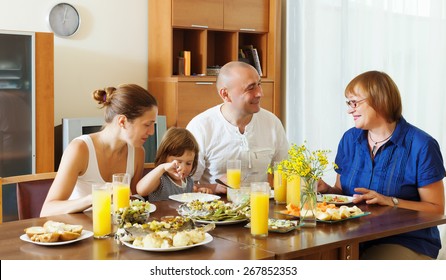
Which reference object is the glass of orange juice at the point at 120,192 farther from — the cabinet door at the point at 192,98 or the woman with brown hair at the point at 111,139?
the cabinet door at the point at 192,98

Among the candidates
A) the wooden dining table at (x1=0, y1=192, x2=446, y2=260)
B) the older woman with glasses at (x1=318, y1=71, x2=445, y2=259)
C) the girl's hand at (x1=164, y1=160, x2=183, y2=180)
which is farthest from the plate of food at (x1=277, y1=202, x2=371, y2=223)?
the girl's hand at (x1=164, y1=160, x2=183, y2=180)

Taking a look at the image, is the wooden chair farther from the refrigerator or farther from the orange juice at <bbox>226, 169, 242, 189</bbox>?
the refrigerator

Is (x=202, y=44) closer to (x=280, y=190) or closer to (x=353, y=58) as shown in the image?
(x=353, y=58)

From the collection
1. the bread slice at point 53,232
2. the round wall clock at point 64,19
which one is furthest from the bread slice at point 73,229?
the round wall clock at point 64,19

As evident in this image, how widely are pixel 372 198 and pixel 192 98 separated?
2539 millimetres

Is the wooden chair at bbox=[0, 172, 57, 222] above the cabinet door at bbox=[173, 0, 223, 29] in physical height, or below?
below

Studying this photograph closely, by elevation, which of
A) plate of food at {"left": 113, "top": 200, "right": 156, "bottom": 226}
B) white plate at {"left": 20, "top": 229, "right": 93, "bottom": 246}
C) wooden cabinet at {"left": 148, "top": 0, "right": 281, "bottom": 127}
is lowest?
white plate at {"left": 20, "top": 229, "right": 93, "bottom": 246}

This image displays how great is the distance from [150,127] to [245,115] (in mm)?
764

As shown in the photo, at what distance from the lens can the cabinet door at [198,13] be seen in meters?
4.84

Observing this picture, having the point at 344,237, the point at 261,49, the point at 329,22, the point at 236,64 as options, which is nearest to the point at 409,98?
the point at 329,22

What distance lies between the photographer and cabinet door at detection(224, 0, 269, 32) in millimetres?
5125

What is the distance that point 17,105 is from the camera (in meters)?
4.21

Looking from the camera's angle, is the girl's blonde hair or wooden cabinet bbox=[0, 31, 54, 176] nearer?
the girl's blonde hair

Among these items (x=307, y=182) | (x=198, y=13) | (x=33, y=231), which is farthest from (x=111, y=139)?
(x=198, y=13)
